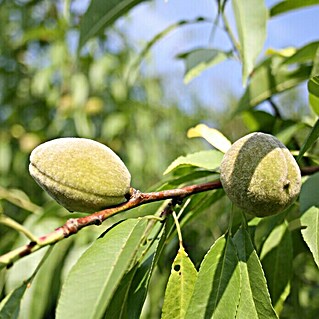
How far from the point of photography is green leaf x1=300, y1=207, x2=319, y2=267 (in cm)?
75

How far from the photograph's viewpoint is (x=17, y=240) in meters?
1.36

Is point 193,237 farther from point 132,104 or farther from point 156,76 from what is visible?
point 156,76

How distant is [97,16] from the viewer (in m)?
0.97

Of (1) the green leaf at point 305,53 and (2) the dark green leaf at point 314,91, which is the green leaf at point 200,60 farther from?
(2) the dark green leaf at point 314,91

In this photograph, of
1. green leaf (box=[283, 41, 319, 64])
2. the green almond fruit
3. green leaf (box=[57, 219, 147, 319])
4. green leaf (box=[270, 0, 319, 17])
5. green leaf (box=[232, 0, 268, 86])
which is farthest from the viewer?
green leaf (box=[270, 0, 319, 17])

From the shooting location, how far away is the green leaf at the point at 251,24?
0.94 metres

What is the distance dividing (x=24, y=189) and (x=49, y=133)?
0.31 m

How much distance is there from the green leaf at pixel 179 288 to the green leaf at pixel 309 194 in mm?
204

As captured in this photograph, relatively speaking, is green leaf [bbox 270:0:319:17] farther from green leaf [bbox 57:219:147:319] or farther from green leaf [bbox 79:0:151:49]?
green leaf [bbox 57:219:147:319]

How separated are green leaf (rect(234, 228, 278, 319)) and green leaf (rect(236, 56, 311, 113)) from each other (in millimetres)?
463

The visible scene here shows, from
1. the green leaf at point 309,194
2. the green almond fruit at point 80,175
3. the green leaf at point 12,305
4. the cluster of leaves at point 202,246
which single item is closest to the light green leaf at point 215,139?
the cluster of leaves at point 202,246

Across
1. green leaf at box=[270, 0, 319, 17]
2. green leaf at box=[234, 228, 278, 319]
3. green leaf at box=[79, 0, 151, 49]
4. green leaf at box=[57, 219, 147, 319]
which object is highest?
green leaf at box=[79, 0, 151, 49]

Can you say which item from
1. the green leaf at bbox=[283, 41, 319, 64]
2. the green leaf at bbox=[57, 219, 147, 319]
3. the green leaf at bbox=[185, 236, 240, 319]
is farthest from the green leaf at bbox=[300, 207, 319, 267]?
the green leaf at bbox=[283, 41, 319, 64]

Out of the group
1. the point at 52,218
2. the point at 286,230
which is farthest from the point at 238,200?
the point at 52,218
